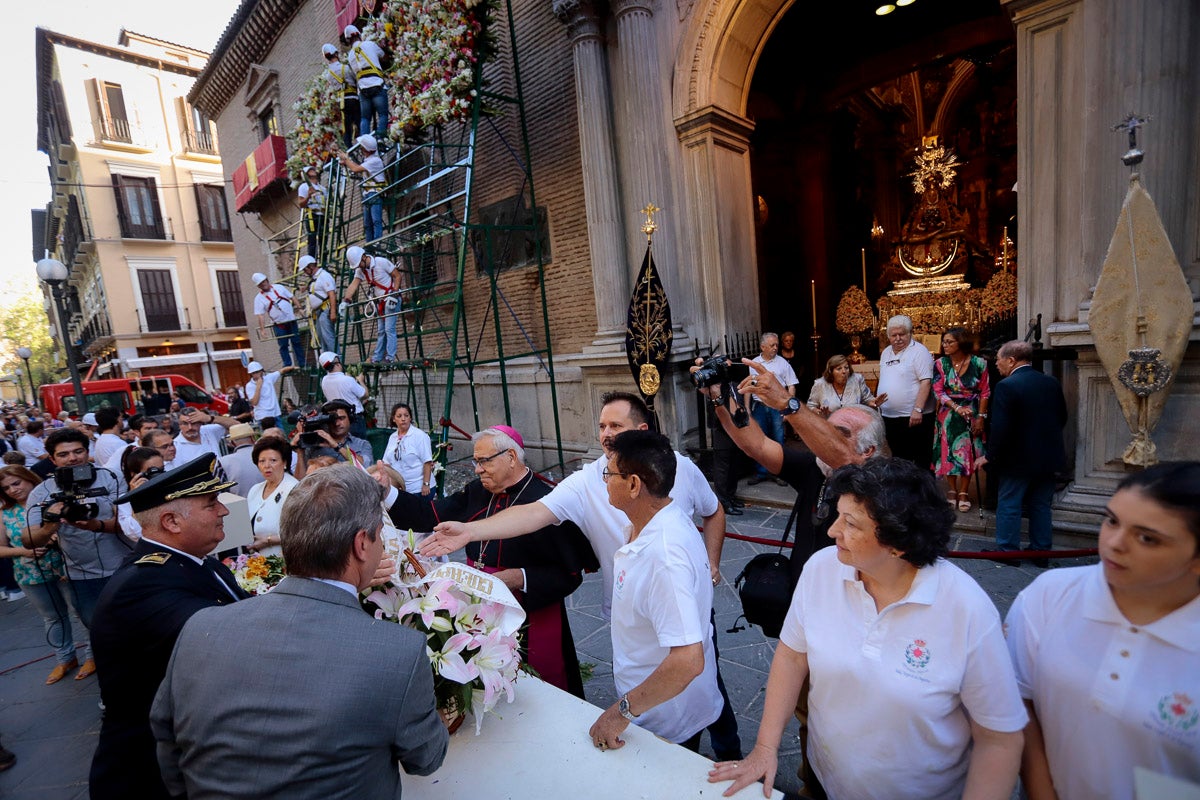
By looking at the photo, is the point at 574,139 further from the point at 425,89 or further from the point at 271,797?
the point at 271,797

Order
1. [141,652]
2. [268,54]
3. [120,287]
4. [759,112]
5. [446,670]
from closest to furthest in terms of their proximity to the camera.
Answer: [446,670], [141,652], [759,112], [268,54], [120,287]

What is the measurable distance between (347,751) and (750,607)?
1.73 metres

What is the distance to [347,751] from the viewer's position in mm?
1237

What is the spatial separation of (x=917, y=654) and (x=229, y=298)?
117 ft

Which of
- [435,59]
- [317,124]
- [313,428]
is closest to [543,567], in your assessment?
[313,428]

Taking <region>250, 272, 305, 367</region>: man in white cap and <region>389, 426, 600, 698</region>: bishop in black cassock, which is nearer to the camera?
<region>389, 426, 600, 698</region>: bishop in black cassock

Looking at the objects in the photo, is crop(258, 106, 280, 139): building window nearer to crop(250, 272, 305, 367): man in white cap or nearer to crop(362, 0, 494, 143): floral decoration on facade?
crop(250, 272, 305, 367): man in white cap

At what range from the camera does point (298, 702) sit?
1214mm

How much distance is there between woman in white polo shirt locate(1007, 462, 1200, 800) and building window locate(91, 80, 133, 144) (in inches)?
1442

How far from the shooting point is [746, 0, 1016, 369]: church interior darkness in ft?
30.0

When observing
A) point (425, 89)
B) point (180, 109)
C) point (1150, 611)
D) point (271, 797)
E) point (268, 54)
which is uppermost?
point (180, 109)

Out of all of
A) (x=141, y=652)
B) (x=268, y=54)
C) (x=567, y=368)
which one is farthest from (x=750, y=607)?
(x=268, y=54)

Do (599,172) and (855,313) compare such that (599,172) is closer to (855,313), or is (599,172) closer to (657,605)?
(855,313)

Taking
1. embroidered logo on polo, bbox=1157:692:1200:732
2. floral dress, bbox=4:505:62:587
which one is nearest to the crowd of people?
embroidered logo on polo, bbox=1157:692:1200:732
